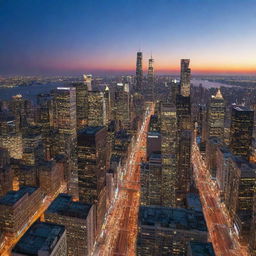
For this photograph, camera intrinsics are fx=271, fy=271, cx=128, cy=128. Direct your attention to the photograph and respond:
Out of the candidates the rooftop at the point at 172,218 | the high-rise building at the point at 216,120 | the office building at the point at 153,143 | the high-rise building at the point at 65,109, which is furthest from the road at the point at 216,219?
the high-rise building at the point at 65,109

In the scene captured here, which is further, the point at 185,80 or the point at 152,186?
the point at 185,80

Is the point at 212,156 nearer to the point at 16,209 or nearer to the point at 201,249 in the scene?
the point at 201,249

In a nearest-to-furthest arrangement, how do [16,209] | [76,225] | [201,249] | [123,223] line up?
[201,249] < [76,225] < [16,209] < [123,223]

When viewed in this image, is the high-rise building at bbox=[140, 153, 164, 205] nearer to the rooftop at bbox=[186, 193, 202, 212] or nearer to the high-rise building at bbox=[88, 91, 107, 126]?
the rooftop at bbox=[186, 193, 202, 212]

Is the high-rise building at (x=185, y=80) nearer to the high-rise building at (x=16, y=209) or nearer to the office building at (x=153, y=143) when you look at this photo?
the office building at (x=153, y=143)

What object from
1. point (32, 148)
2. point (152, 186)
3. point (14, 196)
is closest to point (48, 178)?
point (14, 196)

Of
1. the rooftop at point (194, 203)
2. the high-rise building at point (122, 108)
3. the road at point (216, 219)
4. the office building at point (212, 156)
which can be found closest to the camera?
the road at point (216, 219)

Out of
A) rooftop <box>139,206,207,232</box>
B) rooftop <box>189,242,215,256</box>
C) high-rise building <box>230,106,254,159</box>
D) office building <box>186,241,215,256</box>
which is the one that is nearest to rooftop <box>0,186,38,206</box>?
rooftop <box>139,206,207,232</box>
